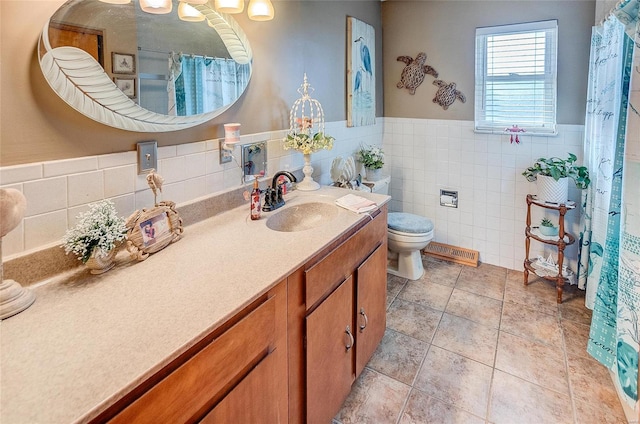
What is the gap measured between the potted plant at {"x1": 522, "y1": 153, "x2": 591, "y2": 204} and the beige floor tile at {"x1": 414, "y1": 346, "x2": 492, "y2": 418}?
1.33 metres

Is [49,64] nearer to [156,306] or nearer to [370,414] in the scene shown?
[156,306]

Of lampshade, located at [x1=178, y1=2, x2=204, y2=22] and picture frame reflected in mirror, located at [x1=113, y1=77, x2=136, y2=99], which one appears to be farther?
lampshade, located at [x1=178, y1=2, x2=204, y2=22]

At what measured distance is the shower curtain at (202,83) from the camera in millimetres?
1429

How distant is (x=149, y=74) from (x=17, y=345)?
97cm

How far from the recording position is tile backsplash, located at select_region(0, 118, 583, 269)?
1.07m

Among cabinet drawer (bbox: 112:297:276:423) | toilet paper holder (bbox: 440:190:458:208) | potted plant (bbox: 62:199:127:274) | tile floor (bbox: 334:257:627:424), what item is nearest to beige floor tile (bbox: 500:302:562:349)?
tile floor (bbox: 334:257:627:424)

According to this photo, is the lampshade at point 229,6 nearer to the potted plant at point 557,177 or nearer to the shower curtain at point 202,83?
the shower curtain at point 202,83

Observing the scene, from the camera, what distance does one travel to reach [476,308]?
2.52 metres

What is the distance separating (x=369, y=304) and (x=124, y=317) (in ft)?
3.85

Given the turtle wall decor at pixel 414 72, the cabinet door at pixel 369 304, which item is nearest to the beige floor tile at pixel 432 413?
the cabinet door at pixel 369 304

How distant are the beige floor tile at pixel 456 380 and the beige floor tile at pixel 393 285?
64cm

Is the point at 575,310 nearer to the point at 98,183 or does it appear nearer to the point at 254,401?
the point at 254,401

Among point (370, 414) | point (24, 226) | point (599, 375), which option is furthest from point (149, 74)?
point (599, 375)

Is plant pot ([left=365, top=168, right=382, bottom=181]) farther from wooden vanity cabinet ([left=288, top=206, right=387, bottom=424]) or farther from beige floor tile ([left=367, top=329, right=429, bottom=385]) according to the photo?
beige floor tile ([left=367, top=329, right=429, bottom=385])
